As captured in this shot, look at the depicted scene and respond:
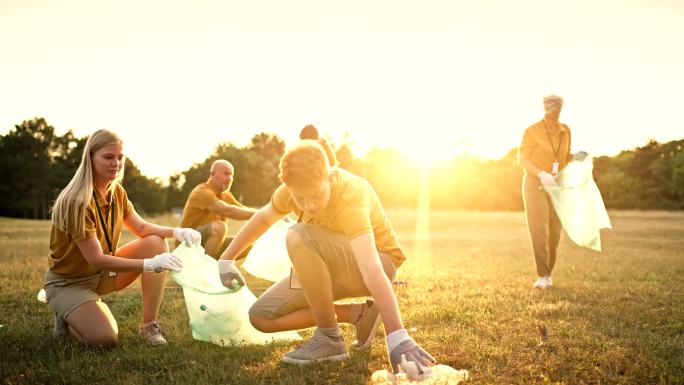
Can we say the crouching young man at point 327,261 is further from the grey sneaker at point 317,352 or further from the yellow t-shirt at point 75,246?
the yellow t-shirt at point 75,246

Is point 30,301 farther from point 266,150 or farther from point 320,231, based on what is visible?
point 266,150

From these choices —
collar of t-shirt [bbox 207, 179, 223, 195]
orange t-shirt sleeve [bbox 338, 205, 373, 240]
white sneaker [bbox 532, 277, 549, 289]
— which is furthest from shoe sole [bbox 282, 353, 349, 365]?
white sneaker [bbox 532, 277, 549, 289]

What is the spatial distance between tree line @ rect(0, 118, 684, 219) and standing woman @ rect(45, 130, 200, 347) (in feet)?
153

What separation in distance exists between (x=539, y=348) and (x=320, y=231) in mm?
1837

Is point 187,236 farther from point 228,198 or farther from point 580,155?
→ point 580,155

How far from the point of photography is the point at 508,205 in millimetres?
56031

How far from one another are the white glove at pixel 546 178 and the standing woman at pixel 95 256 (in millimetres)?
4456

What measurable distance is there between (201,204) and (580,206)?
482cm

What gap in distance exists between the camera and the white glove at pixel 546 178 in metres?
6.82

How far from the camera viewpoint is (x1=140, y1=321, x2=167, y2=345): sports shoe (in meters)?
4.19

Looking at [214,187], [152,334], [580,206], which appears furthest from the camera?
[214,187]

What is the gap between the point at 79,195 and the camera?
390 centimetres

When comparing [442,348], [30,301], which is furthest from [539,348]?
[30,301]

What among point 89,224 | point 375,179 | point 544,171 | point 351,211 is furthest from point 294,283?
point 375,179
